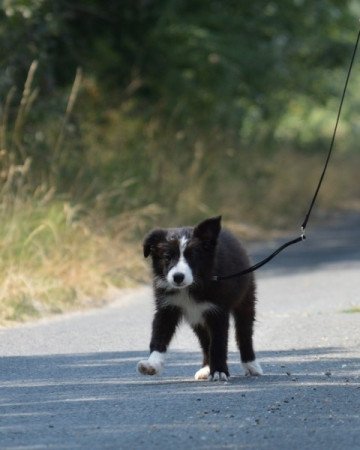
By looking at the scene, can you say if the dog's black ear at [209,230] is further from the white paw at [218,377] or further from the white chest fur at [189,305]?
the white paw at [218,377]

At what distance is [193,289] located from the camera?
29.1 ft

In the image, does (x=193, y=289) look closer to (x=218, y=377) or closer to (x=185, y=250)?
(x=185, y=250)

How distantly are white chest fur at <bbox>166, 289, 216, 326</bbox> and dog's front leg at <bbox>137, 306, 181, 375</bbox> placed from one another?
1.9 inches

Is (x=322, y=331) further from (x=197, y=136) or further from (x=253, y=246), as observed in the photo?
(x=197, y=136)

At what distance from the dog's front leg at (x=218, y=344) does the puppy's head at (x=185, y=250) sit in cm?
28

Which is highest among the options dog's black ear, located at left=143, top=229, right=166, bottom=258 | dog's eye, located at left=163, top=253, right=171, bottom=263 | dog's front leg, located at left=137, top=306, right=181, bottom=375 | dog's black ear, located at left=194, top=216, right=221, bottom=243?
dog's black ear, located at left=194, top=216, right=221, bottom=243

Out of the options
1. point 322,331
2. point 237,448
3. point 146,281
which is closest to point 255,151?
point 146,281

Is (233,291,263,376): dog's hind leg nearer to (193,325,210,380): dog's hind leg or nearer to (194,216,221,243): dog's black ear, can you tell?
(193,325,210,380): dog's hind leg

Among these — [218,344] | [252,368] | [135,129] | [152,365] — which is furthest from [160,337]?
[135,129]

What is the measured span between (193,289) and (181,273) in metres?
0.26

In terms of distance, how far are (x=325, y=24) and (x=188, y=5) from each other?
4.30m

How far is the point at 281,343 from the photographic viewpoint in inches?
428

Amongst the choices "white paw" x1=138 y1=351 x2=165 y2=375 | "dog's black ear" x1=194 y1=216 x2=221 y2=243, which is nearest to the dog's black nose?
"dog's black ear" x1=194 y1=216 x2=221 y2=243

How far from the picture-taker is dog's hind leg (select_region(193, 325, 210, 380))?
9.08m
